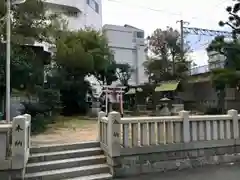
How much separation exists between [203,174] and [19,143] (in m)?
3.87

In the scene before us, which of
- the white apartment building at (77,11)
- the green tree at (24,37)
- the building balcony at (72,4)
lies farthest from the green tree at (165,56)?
the green tree at (24,37)

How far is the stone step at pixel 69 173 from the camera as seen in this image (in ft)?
19.3

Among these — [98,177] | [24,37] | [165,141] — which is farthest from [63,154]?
[24,37]

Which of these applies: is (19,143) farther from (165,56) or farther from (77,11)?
(77,11)

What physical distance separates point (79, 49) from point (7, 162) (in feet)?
50.4

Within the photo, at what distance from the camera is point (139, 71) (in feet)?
127

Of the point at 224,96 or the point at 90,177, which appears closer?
the point at 90,177

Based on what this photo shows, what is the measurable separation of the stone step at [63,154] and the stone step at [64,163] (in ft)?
0.36

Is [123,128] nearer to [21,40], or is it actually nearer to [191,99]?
[21,40]

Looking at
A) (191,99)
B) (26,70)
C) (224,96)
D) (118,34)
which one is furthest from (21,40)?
(118,34)

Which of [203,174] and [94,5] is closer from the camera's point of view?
[203,174]

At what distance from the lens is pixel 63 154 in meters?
6.61

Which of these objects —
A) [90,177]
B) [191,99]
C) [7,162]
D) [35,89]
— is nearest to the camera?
[7,162]

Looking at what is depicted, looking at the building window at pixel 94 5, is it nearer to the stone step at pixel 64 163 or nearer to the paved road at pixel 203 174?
the stone step at pixel 64 163
